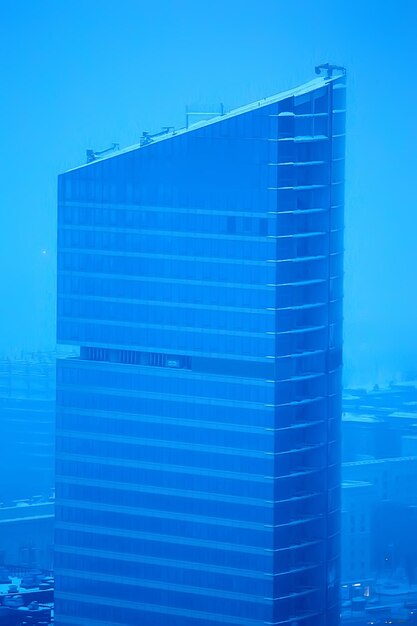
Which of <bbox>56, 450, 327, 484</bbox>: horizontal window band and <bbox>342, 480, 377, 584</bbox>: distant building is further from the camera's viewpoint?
<bbox>342, 480, 377, 584</bbox>: distant building

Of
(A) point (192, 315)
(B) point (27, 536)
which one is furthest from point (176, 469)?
(B) point (27, 536)

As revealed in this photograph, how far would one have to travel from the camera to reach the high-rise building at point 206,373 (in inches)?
733

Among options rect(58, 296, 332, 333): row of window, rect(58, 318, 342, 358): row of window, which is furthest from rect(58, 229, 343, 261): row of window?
rect(58, 318, 342, 358): row of window

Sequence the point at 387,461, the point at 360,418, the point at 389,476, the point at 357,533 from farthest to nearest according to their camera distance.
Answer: the point at 360,418 → the point at 387,461 → the point at 389,476 → the point at 357,533

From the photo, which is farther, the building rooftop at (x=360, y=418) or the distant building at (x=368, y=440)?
the building rooftop at (x=360, y=418)

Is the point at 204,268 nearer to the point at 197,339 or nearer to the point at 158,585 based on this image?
the point at 197,339

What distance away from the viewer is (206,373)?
1894 cm

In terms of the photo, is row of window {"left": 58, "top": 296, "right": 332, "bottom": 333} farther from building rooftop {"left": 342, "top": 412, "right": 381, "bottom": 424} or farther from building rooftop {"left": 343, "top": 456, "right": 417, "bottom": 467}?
building rooftop {"left": 342, "top": 412, "right": 381, "bottom": 424}

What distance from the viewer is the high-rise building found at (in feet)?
61.1

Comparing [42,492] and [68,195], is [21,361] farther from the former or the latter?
[68,195]

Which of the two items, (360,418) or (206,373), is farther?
(360,418)

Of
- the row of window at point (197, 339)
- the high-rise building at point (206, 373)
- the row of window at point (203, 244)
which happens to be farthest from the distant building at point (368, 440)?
the row of window at point (203, 244)

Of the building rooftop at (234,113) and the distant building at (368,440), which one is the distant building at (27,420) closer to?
the distant building at (368,440)

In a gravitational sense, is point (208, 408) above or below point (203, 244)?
below
